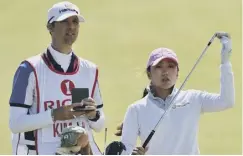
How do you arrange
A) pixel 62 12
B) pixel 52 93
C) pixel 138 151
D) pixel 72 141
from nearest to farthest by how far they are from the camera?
pixel 72 141, pixel 138 151, pixel 52 93, pixel 62 12

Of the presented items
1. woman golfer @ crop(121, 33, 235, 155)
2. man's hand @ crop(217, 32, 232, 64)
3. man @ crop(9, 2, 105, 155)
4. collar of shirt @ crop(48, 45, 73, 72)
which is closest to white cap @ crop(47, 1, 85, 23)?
man @ crop(9, 2, 105, 155)

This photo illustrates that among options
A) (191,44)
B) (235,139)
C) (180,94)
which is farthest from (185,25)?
(180,94)

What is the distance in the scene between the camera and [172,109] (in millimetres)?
5496

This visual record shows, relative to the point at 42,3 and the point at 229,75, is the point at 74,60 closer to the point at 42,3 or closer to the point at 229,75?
the point at 229,75

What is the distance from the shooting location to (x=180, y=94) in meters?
5.57

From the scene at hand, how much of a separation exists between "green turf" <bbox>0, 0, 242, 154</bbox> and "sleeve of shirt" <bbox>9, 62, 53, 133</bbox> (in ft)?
16.9

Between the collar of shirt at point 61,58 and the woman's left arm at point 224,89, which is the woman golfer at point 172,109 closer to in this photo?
the woman's left arm at point 224,89

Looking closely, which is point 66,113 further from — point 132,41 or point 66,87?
point 132,41

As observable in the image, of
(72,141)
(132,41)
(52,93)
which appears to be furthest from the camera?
(132,41)

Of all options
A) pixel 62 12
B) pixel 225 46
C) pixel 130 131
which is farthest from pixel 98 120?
pixel 225 46

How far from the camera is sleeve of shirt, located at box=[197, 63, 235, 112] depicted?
5.42 metres

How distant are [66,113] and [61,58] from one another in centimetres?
39

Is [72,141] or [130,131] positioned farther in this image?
[130,131]

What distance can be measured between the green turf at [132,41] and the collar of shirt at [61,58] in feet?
16.5
